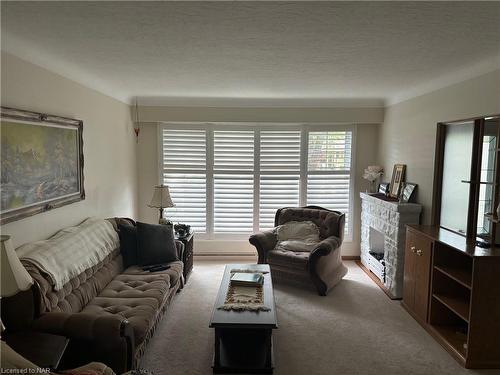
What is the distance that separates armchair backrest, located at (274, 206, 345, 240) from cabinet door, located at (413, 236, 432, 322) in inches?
49.1

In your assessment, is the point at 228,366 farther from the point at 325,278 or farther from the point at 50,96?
the point at 50,96

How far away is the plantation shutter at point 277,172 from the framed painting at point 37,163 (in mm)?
2701

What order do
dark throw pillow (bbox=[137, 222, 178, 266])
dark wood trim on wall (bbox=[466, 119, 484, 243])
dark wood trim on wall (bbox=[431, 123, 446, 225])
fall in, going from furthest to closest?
dark throw pillow (bbox=[137, 222, 178, 266]) < dark wood trim on wall (bbox=[431, 123, 446, 225]) < dark wood trim on wall (bbox=[466, 119, 484, 243])

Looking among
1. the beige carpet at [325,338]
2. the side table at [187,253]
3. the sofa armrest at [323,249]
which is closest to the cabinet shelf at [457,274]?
the beige carpet at [325,338]

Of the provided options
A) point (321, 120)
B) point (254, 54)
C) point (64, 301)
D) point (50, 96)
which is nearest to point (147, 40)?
point (254, 54)

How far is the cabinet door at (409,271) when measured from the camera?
3.63 metres

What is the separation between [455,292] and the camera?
3301 millimetres

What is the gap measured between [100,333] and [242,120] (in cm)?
371

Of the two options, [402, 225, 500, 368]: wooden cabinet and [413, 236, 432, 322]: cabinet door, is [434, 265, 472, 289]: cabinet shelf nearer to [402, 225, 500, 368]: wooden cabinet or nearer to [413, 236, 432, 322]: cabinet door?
[402, 225, 500, 368]: wooden cabinet

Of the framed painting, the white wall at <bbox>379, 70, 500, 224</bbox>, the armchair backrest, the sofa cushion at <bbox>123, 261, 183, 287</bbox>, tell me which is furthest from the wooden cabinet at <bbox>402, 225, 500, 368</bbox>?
the framed painting

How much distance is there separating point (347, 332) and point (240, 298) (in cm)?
111

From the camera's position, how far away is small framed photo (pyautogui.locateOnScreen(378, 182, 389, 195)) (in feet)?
16.1

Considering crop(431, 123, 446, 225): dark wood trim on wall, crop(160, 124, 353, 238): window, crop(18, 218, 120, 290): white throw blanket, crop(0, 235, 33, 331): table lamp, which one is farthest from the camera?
crop(160, 124, 353, 238): window

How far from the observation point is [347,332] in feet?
10.9
